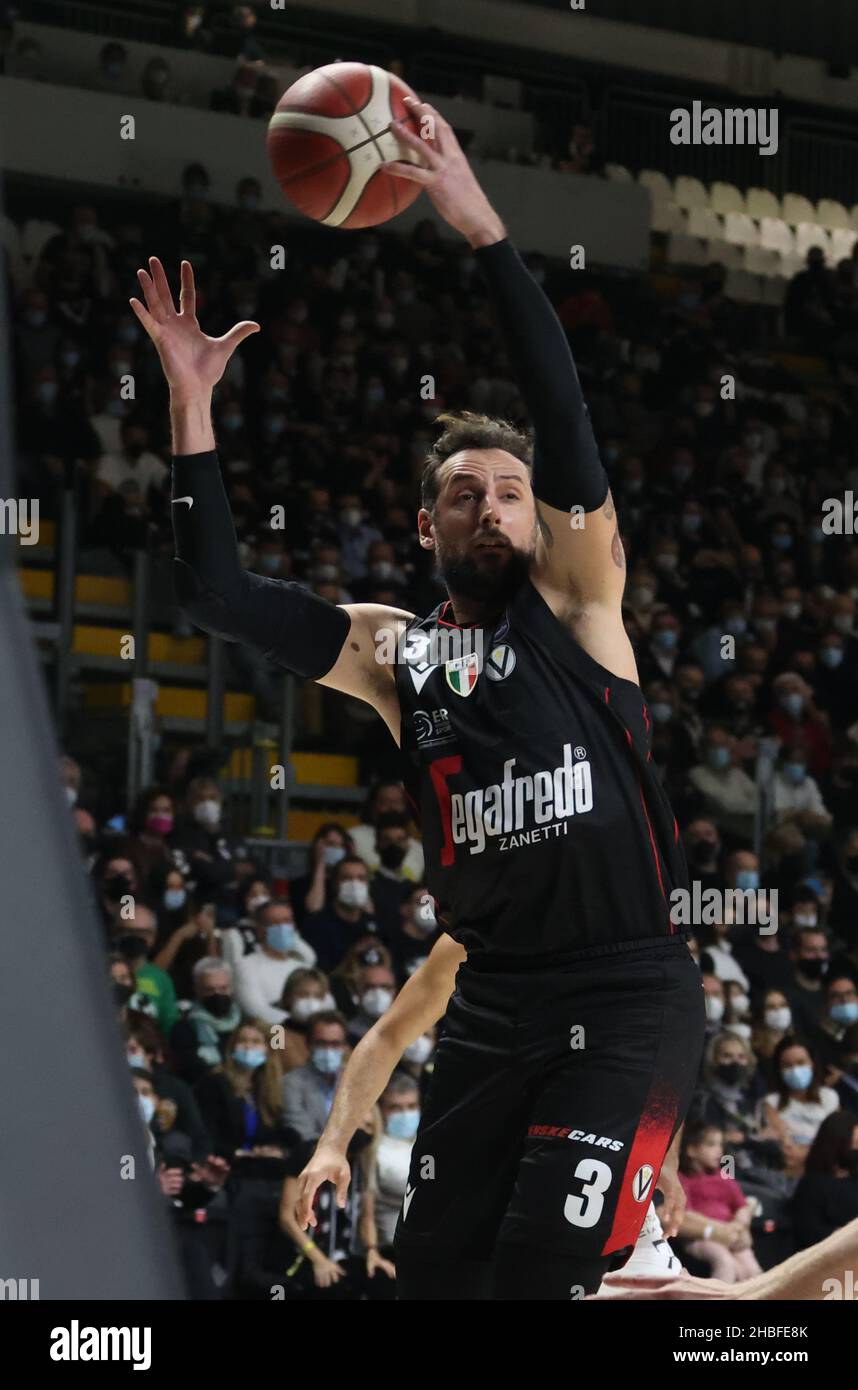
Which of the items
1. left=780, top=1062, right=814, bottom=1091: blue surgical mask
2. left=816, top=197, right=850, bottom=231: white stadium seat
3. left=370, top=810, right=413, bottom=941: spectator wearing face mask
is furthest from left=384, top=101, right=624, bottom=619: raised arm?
left=816, top=197, right=850, bottom=231: white stadium seat

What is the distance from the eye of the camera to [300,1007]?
28.7 ft

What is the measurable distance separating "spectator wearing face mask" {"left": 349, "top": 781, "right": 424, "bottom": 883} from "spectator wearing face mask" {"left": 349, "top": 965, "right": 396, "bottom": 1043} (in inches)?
37.1

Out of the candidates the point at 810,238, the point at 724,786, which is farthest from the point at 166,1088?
the point at 810,238

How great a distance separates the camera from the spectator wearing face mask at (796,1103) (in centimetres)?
957

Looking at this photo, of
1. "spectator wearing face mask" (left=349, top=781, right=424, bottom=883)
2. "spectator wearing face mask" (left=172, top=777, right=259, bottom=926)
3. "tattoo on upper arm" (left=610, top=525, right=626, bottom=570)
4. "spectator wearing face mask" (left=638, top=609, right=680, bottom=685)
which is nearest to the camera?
"tattoo on upper arm" (left=610, top=525, right=626, bottom=570)

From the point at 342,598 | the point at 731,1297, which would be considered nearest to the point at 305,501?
the point at 342,598


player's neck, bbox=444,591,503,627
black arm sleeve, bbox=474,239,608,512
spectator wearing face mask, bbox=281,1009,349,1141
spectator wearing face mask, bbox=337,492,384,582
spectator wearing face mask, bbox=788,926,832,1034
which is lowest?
spectator wearing face mask, bbox=281,1009,349,1141

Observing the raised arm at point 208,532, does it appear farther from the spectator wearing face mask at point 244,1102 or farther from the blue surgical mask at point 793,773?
the blue surgical mask at point 793,773

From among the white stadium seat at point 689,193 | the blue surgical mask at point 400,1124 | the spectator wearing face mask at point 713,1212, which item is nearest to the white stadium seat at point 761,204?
the white stadium seat at point 689,193

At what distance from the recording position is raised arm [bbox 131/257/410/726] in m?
3.82

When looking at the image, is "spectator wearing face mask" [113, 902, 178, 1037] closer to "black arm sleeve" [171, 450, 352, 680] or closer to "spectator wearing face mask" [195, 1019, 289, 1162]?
"spectator wearing face mask" [195, 1019, 289, 1162]

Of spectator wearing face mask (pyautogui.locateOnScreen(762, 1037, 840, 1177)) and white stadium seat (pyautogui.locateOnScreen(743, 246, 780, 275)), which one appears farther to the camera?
white stadium seat (pyautogui.locateOnScreen(743, 246, 780, 275))
